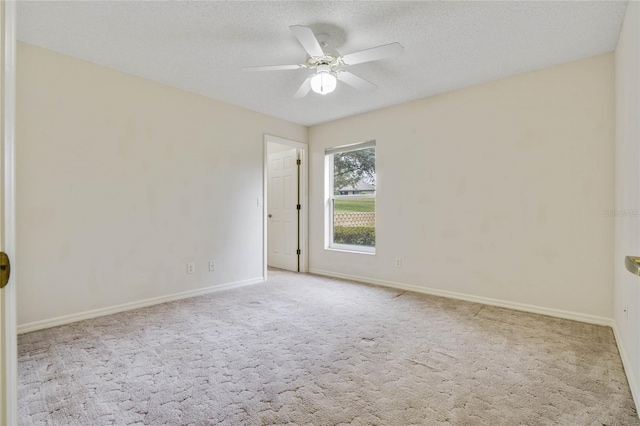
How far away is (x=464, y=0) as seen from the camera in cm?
210

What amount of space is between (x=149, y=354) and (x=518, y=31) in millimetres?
3623

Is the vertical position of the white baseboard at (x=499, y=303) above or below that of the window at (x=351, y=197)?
below

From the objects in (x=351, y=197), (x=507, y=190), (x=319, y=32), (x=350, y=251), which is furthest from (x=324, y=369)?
(x=351, y=197)

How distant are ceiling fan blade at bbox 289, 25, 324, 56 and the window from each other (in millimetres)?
2282

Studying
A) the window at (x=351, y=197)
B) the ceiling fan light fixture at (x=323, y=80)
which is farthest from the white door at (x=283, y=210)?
the ceiling fan light fixture at (x=323, y=80)

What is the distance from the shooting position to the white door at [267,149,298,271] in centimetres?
531

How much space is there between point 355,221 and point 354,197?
37 cm

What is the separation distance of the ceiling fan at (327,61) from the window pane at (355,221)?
208 cm

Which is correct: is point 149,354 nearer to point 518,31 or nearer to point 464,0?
point 464,0

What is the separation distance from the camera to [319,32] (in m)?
2.44

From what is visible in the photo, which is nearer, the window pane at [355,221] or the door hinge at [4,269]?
the door hinge at [4,269]

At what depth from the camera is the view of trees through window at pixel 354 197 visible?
15.1 feet

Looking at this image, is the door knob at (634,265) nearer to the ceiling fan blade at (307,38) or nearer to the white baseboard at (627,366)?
the white baseboard at (627,366)

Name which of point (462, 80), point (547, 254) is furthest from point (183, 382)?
point (462, 80)
